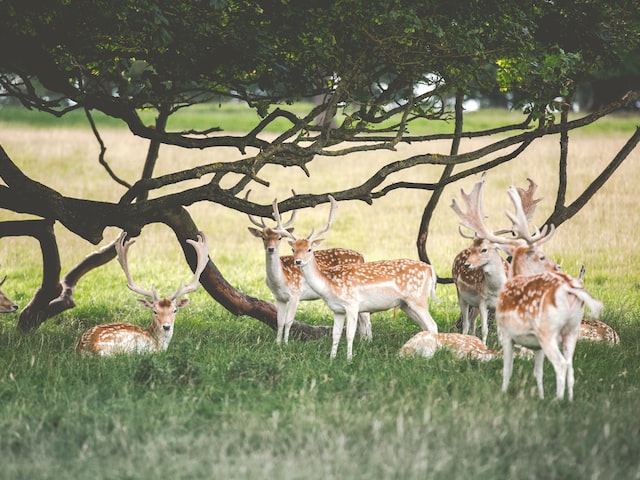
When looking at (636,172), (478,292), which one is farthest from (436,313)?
(636,172)

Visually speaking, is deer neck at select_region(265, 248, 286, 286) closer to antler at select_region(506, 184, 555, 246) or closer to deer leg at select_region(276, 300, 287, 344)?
deer leg at select_region(276, 300, 287, 344)

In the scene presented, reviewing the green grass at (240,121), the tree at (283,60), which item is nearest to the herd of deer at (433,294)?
the tree at (283,60)

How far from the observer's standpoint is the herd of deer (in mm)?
6387

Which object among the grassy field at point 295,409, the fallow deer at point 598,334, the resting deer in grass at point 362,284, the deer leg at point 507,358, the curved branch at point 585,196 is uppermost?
the curved branch at point 585,196

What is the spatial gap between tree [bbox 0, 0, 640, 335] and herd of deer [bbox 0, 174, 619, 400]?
1.68 feet

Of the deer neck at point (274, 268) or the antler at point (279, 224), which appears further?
the deer neck at point (274, 268)

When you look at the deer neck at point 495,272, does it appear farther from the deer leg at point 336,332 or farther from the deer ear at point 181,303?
the deer ear at point 181,303

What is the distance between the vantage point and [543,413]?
5984mm

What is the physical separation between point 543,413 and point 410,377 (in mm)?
1236

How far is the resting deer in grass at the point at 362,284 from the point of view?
8359 mm

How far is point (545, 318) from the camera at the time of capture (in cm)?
629

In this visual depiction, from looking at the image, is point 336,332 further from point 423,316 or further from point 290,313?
point 290,313

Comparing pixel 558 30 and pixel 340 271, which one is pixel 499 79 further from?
pixel 340 271

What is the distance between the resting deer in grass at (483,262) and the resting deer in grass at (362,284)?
1.66 feet
